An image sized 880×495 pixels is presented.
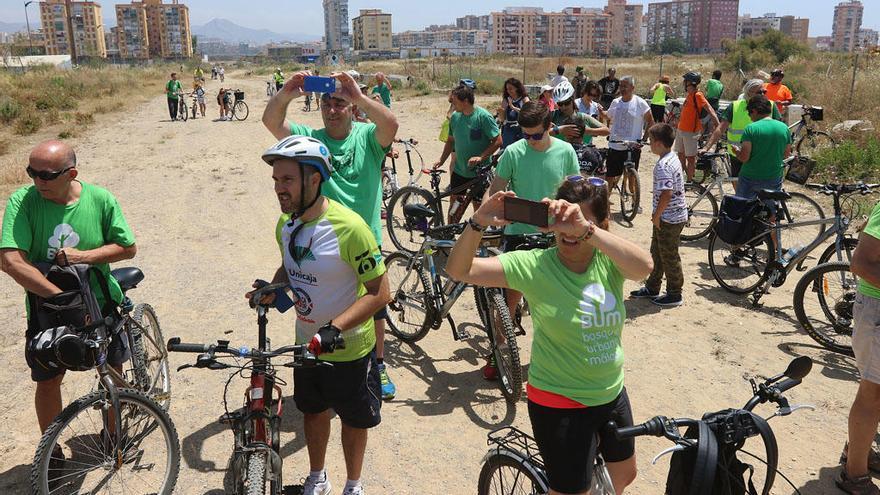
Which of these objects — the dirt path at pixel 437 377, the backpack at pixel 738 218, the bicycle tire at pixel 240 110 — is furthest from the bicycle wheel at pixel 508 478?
the bicycle tire at pixel 240 110

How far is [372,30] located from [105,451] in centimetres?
17073

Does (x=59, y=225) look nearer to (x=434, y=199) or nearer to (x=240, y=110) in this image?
(x=434, y=199)

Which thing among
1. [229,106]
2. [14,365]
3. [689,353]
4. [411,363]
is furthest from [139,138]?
[689,353]

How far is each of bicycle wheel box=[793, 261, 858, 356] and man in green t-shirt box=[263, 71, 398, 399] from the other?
3683 mm

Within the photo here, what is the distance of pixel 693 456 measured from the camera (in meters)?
1.97

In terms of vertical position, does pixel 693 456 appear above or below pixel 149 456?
above

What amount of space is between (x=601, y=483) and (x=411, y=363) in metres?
2.90

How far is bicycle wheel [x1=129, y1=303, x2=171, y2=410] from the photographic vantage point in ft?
13.9

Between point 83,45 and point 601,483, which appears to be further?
point 83,45

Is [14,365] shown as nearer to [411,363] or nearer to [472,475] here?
[411,363]

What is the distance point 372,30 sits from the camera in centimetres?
16400

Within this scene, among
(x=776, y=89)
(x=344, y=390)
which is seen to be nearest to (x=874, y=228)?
(x=344, y=390)

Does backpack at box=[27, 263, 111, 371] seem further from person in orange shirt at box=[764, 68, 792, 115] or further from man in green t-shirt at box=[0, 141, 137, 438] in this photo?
person in orange shirt at box=[764, 68, 792, 115]

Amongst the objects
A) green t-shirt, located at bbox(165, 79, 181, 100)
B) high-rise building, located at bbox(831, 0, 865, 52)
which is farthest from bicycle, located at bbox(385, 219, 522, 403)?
high-rise building, located at bbox(831, 0, 865, 52)
